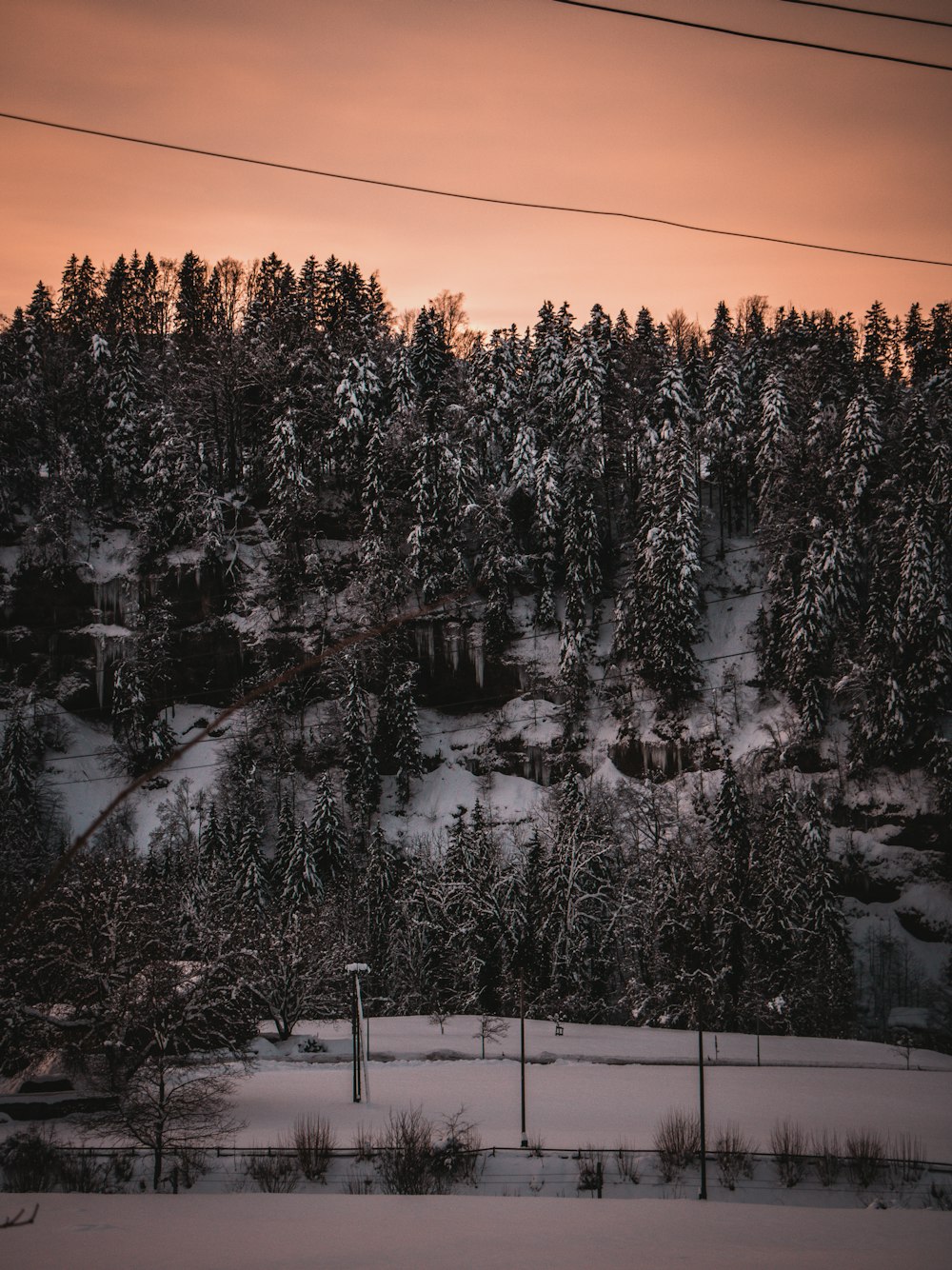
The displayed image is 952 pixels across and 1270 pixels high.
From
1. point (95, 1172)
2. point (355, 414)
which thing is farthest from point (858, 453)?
point (95, 1172)

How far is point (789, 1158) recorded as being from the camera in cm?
2762

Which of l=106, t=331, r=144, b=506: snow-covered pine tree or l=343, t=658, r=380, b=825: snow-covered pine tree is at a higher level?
l=106, t=331, r=144, b=506: snow-covered pine tree

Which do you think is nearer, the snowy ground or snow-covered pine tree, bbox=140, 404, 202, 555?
the snowy ground

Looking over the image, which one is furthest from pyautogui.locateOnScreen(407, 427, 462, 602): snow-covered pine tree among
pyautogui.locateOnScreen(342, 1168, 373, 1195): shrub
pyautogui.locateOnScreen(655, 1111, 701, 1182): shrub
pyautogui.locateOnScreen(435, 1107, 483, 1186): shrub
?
pyautogui.locateOnScreen(342, 1168, 373, 1195): shrub

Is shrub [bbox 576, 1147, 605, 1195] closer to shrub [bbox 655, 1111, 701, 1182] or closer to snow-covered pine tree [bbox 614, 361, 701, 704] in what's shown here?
shrub [bbox 655, 1111, 701, 1182]

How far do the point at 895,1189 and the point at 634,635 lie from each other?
58.6 metres

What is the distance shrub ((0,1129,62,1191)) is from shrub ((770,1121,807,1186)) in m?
17.7

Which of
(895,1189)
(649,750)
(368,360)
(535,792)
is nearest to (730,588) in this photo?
(649,750)

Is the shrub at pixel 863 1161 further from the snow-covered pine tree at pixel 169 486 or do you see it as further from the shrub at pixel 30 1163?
the snow-covered pine tree at pixel 169 486

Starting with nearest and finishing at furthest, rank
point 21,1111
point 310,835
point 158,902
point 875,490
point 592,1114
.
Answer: point 21,1111, point 592,1114, point 158,902, point 310,835, point 875,490

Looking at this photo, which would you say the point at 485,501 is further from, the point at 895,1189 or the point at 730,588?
the point at 895,1189

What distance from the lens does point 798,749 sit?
7631 centimetres

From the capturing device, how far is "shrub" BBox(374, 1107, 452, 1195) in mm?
25625

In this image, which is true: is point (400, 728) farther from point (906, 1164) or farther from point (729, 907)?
point (906, 1164)
